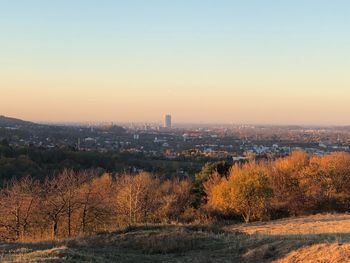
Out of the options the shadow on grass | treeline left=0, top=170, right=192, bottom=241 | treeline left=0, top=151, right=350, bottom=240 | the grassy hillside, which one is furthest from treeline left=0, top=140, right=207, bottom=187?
the grassy hillside

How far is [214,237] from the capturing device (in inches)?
760

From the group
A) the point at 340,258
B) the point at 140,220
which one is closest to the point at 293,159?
the point at 140,220

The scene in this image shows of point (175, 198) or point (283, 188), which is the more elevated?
point (283, 188)

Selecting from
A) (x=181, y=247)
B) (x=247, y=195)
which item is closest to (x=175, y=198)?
(x=247, y=195)

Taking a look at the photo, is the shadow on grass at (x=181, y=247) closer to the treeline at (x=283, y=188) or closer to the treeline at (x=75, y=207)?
the treeline at (x=75, y=207)

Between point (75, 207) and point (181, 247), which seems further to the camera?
point (75, 207)

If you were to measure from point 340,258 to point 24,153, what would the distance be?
8942cm

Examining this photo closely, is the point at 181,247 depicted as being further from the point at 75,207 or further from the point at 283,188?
the point at 283,188

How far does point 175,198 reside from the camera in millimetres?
57969

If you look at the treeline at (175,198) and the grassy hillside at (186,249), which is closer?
the grassy hillside at (186,249)

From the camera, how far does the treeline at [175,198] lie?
42.4 m

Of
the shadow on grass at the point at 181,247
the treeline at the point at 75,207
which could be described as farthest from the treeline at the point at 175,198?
the shadow on grass at the point at 181,247

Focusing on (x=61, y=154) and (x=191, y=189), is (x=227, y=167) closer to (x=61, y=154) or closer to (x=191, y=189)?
(x=191, y=189)

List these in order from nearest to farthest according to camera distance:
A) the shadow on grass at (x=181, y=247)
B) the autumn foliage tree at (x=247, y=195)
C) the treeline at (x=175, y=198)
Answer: the shadow on grass at (x=181, y=247) < the treeline at (x=175, y=198) < the autumn foliage tree at (x=247, y=195)
